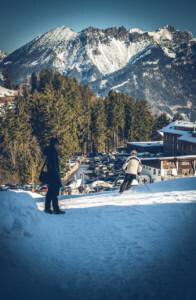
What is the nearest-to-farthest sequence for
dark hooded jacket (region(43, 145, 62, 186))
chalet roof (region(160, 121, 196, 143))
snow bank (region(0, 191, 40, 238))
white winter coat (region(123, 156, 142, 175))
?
1. snow bank (region(0, 191, 40, 238))
2. dark hooded jacket (region(43, 145, 62, 186))
3. white winter coat (region(123, 156, 142, 175))
4. chalet roof (region(160, 121, 196, 143))

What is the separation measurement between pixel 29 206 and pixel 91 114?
208 ft

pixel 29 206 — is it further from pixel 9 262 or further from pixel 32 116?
pixel 32 116

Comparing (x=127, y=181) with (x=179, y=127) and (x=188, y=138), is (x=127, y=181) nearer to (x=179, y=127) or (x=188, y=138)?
(x=188, y=138)

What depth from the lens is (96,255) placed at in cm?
427

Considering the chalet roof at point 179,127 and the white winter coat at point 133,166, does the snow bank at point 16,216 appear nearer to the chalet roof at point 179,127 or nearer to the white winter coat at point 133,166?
the white winter coat at point 133,166

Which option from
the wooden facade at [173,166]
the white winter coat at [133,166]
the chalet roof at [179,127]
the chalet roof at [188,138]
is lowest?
the wooden facade at [173,166]

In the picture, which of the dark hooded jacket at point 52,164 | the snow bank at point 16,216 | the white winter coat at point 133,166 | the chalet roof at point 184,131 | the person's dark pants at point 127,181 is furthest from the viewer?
the chalet roof at point 184,131

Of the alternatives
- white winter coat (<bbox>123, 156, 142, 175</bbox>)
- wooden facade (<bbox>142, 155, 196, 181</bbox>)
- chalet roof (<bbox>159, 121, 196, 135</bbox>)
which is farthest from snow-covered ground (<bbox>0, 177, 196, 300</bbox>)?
chalet roof (<bbox>159, 121, 196, 135</bbox>)

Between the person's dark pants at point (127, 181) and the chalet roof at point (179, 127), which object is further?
the chalet roof at point (179, 127)

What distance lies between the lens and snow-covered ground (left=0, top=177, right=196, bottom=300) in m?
3.17

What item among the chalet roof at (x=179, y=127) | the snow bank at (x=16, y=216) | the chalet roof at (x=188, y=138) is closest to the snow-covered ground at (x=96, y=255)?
the snow bank at (x=16, y=216)

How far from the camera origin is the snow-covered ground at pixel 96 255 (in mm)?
3168

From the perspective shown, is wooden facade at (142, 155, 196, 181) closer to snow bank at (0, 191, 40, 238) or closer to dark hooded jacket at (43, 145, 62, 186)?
dark hooded jacket at (43, 145, 62, 186)

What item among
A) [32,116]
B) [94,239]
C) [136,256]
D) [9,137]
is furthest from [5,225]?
[32,116]
